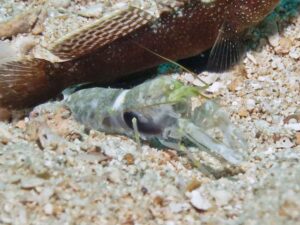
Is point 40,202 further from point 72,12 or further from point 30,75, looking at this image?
point 72,12

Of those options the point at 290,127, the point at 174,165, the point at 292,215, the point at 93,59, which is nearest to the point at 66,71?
the point at 93,59

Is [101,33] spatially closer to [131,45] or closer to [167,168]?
[131,45]

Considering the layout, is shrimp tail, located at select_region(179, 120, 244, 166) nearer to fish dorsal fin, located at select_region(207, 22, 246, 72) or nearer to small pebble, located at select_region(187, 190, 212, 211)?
small pebble, located at select_region(187, 190, 212, 211)

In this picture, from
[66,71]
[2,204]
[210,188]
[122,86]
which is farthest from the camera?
[122,86]

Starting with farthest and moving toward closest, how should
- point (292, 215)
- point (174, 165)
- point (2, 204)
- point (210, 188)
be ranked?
point (174, 165), point (210, 188), point (2, 204), point (292, 215)

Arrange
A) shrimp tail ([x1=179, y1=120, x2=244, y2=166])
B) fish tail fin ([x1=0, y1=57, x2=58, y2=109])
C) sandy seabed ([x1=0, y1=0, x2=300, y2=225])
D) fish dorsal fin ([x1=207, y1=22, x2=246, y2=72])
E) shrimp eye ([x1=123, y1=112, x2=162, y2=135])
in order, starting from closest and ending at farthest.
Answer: sandy seabed ([x1=0, y1=0, x2=300, y2=225])
shrimp tail ([x1=179, y1=120, x2=244, y2=166])
shrimp eye ([x1=123, y1=112, x2=162, y2=135])
fish tail fin ([x1=0, y1=57, x2=58, y2=109])
fish dorsal fin ([x1=207, y1=22, x2=246, y2=72])

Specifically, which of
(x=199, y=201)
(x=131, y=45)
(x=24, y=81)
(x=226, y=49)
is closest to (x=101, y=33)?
(x=131, y=45)

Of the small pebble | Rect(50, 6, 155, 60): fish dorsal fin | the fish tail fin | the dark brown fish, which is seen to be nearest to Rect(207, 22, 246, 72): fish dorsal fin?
the dark brown fish

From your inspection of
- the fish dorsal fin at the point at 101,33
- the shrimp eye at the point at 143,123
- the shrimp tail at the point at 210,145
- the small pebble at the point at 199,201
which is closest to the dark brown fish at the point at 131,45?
the fish dorsal fin at the point at 101,33
